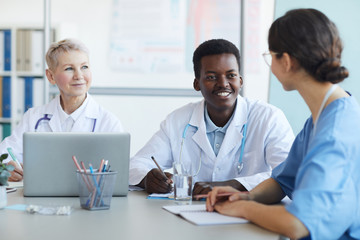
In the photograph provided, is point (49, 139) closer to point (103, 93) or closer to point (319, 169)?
point (319, 169)

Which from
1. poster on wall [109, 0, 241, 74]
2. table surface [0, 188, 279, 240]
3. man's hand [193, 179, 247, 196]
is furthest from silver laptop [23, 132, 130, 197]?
poster on wall [109, 0, 241, 74]

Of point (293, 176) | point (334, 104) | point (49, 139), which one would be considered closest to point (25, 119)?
point (49, 139)

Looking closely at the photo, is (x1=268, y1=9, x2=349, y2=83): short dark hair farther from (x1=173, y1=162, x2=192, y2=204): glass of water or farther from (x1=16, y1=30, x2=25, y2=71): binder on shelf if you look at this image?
(x1=16, y1=30, x2=25, y2=71): binder on shelf

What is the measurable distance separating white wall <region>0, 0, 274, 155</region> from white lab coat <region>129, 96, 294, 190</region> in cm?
186

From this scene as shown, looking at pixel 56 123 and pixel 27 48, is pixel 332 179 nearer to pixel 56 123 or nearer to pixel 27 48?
pixel 56 123

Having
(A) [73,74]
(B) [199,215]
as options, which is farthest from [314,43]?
(A) [73,74]

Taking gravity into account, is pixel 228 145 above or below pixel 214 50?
below

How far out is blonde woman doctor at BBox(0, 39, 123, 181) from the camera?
2635 millimetres

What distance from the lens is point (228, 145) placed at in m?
2.29

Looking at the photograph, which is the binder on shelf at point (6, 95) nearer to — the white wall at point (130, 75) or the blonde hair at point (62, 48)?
the white wall at point (130, 75)

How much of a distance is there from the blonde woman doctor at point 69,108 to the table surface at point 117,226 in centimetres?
93

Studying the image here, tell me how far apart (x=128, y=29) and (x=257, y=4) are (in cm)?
118

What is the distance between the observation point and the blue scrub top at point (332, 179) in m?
1.30

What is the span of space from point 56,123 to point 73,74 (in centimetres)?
28
